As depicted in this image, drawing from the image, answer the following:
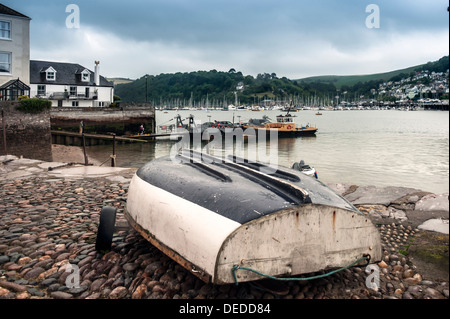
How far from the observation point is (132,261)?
17.5 feet

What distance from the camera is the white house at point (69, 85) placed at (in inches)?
1619

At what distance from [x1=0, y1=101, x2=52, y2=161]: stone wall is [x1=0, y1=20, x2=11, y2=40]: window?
8.43 meters

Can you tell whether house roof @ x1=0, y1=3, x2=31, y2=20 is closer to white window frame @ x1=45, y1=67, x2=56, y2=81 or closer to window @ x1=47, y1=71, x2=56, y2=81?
white window frame @ x1=45, y1=67, x2=56, y2=81

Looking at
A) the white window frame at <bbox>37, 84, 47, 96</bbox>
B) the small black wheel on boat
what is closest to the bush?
the small black wheel on boat

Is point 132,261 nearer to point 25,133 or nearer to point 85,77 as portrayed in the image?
point 25,133

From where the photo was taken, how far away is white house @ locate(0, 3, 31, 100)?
24594 millimetres

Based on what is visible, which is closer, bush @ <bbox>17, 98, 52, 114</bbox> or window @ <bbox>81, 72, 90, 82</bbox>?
bush @ <bbox>17, 98, 52, 114</bbox>

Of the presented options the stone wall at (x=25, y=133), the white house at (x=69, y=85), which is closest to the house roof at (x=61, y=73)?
the white house at (x=69, y=85)

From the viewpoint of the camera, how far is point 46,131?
2017cm

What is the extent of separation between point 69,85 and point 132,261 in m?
41.8
